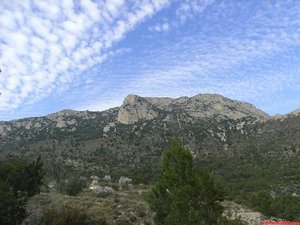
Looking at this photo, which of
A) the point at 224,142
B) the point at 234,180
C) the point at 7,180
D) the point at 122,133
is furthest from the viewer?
the point at 122,133

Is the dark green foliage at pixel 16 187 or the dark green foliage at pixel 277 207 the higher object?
the dark green foliage at pixel 16 187

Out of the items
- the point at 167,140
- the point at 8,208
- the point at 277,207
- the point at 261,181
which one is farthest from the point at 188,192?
the point at 167,140

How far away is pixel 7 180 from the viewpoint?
26812mm

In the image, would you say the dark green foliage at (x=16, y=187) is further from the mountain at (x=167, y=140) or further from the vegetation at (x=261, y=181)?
the mountain at (x=167, y=140)

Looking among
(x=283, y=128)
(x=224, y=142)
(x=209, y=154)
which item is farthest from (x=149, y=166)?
(x=283, y=128)

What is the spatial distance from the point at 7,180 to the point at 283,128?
115929mm

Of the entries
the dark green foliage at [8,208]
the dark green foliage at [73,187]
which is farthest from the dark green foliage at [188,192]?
the dark green foliage at [73,187]

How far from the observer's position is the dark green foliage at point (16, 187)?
23797mm

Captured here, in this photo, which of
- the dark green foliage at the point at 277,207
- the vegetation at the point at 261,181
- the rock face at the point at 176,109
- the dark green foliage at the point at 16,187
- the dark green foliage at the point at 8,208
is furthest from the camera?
the rock face at the point at 176,109

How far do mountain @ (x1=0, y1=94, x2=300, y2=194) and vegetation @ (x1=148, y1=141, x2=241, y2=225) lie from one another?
53031 millimetres

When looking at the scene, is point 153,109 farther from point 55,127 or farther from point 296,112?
→ point 296,112

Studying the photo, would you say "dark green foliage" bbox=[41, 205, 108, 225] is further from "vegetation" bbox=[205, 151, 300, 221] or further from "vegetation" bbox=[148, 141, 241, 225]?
"vegetation" bbox=[205, 151, 300, 221]

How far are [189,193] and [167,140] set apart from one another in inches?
4606

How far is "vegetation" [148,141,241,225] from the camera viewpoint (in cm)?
2384
